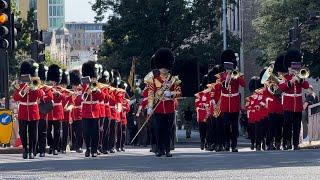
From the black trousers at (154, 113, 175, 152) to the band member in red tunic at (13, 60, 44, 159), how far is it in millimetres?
Answer: 3138

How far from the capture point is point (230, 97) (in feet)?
81.1

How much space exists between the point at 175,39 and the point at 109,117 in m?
37.6

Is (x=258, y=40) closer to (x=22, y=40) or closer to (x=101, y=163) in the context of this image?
(x=22, y=40)

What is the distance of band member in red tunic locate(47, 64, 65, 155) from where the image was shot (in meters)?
27.4

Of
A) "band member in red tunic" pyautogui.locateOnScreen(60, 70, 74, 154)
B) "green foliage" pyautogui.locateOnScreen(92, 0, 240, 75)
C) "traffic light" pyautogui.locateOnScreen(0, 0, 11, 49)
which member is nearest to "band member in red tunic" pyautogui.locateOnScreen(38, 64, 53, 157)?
"band member in red tunic" pyautogui.locateOnScreen(60, 70, 74, 154)

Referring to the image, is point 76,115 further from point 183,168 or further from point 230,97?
point 183,168

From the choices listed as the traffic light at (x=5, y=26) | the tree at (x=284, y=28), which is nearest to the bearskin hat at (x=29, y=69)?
the traffic light at (x=5, y=26)

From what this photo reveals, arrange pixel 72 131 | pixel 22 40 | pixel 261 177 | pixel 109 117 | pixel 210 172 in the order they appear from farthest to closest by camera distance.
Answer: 1. pixel 22 40
2. pixel 72 131
3. pixel 109 117
4. pixel 210 172
5. pixel 261 177

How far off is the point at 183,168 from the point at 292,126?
7.30 metres

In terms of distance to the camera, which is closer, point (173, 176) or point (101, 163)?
point (173, 176)

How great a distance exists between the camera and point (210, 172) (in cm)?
1678

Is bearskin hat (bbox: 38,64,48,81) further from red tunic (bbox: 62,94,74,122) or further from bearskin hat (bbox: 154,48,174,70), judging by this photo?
bearskin hat (bbox: 154,48,174,70)

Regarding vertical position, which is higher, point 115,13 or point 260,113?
point 115,13

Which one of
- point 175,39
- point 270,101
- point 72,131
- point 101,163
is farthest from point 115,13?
point 101,163
